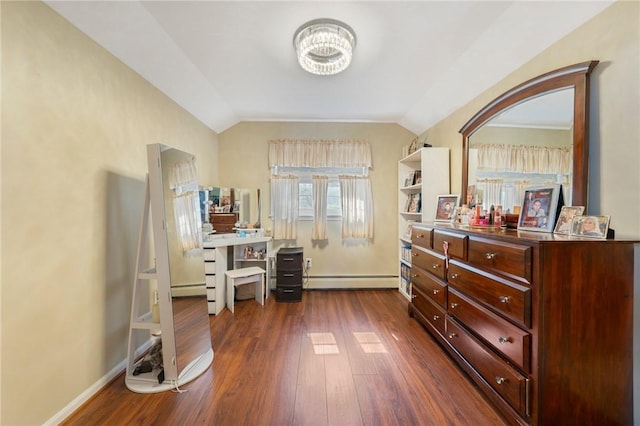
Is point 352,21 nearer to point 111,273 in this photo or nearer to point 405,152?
point 405,152

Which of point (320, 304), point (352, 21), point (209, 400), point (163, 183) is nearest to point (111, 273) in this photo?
point (163, 183)

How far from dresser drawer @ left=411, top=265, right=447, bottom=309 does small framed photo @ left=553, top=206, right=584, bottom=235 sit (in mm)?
872

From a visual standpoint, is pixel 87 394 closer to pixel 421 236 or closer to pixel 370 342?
pixel 370 342

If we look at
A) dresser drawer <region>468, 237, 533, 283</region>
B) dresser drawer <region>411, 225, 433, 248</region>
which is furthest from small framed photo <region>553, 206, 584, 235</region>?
dresser drawer <region>411, 225, 433, 248</region>

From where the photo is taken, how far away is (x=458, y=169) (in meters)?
2.86

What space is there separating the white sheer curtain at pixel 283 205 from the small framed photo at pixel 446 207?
6.52 feet

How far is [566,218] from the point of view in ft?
4.93

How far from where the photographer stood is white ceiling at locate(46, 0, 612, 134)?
166 cm

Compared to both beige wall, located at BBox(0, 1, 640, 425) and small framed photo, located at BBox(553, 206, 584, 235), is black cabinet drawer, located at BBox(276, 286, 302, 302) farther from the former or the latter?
small framed photo, located at BBox(553, 206, 584, 235)

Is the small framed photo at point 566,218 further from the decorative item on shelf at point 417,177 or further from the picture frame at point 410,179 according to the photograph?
the picture frame at point 410,179

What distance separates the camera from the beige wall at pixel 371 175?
392cm

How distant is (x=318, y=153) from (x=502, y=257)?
287 centimetres

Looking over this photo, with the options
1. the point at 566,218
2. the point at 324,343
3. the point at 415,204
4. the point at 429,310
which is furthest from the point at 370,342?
the point at 415,204

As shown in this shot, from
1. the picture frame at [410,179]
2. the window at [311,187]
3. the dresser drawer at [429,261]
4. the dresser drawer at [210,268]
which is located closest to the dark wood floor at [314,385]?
the dresser drawer at [210,268]
